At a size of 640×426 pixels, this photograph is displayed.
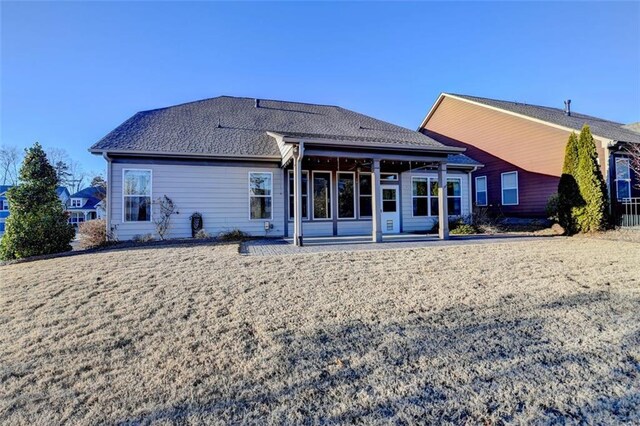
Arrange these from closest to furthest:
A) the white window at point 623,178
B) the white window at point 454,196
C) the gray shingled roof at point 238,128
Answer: the gray shingled roof at point 238,128
the white window at point 623,178
the white window at point 454,196

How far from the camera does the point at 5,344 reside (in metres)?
3.74

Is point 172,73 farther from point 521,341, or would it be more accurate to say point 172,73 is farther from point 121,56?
point 521,341

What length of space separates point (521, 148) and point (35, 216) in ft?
65.4

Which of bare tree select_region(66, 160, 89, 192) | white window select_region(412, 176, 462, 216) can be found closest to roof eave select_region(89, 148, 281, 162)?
white window select_region(412, 176, 462, 216)

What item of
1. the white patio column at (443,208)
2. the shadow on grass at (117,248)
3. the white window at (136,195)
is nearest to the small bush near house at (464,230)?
the white patio column at (443,208)

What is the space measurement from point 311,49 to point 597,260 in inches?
545

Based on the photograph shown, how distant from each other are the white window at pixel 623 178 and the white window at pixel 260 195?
1469 cm

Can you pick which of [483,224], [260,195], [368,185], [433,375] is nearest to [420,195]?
[368,185]

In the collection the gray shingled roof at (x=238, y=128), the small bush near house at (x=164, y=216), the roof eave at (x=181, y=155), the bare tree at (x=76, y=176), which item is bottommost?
the small bush near house at (x=164, y=216)

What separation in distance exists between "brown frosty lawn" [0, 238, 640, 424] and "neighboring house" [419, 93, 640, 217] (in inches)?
394

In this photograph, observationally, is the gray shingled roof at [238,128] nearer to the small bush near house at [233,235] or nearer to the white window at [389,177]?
the white window at [389,177]

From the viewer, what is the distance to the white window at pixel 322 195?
1262cm

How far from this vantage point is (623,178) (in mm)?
14180

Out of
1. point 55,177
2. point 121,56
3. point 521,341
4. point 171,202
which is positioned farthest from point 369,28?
point 521,341
